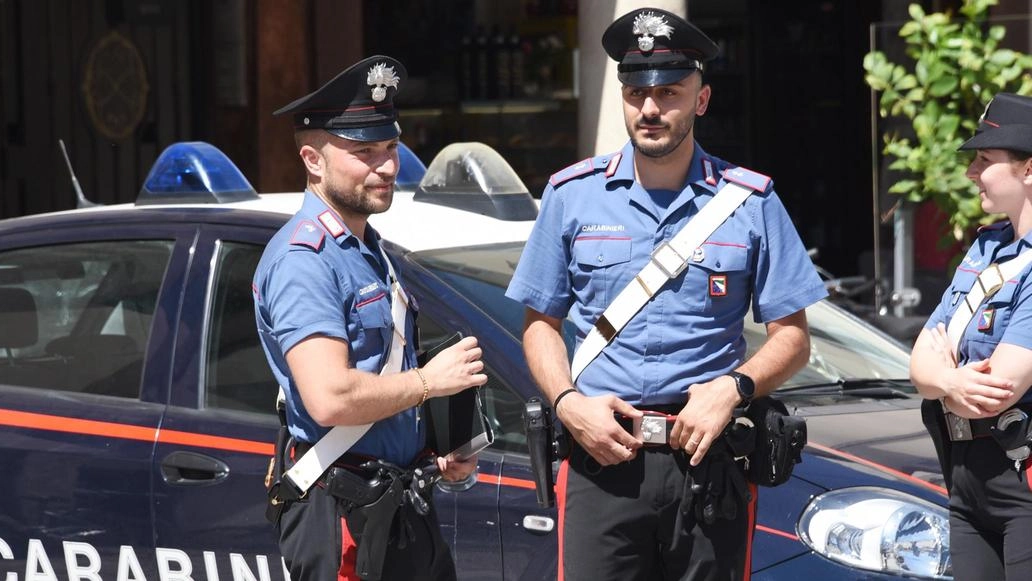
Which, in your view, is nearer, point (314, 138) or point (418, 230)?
point (314, 138)

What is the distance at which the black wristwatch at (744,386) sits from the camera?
3.19 metres

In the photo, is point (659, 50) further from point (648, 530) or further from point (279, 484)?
point (279, 484)

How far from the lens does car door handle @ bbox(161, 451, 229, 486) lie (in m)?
3.83

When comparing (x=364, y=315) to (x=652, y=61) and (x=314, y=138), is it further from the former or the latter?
(x=652, y=61)

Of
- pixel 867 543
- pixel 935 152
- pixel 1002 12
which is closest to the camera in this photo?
pixel 867 543

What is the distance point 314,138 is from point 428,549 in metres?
0.86

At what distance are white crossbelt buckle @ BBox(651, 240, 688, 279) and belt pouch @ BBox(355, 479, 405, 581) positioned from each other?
2.31 ft

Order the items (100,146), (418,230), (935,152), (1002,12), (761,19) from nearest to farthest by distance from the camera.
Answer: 1. (418,230)
2. (935,152)
3. (1002,12)
4. (100,146)
5. (761,19)

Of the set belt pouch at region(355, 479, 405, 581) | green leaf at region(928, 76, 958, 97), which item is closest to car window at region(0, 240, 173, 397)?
belt pouch at region(355, 479, 405, 581)

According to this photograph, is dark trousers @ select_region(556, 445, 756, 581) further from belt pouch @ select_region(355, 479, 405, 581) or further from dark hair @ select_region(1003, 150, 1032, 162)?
dark hair @ select_region(1003, 150, 1032, 162)

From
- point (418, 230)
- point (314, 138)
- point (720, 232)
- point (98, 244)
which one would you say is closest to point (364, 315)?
point (314, 138)

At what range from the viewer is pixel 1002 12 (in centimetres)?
856

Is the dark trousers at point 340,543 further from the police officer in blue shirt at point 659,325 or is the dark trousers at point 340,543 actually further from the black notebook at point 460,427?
the police officer in blue shirt at point 659,325

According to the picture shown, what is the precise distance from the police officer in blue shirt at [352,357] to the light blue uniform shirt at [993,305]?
108 cm
